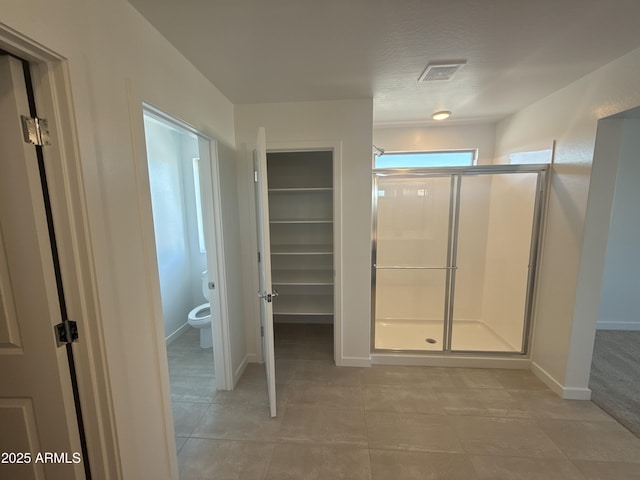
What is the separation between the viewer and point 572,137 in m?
2.09

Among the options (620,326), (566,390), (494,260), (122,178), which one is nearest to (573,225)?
(494,260)

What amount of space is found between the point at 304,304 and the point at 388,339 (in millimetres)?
1076

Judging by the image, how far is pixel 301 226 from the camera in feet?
10.9

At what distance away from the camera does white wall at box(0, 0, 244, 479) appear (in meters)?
0.96

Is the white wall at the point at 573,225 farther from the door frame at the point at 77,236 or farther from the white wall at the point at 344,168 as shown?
the door frame at the point at 77,236

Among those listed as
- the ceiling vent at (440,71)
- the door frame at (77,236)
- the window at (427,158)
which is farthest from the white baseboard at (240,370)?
the ceiling vent at (440,71)

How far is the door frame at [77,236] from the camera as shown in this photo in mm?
909

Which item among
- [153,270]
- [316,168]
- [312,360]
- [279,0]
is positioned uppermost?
[279,0]

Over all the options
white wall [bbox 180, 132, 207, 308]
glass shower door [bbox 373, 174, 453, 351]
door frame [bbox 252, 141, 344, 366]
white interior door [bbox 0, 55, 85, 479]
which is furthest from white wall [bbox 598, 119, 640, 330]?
white wall [bbox 180, 132, 207, 308]

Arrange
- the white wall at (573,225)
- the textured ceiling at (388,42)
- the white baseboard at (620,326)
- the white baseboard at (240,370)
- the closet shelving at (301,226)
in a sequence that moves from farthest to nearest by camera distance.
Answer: the white baseboard at (620,326)
the closet shelving at (301,226)
the white baseboard at (240,370)
the white wall at (573,225)
the textured ceiling at (388,42)

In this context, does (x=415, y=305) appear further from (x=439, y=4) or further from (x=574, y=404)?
(x=439, y=4)

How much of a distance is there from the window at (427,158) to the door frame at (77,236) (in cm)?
298

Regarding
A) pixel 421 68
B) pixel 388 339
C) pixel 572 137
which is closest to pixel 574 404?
pixel 388 339

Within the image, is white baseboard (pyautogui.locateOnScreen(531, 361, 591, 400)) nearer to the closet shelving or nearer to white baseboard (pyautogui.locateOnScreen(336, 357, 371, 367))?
white baseboard (pyautogui.locateOnScreen(336, 357, 371, 367))
